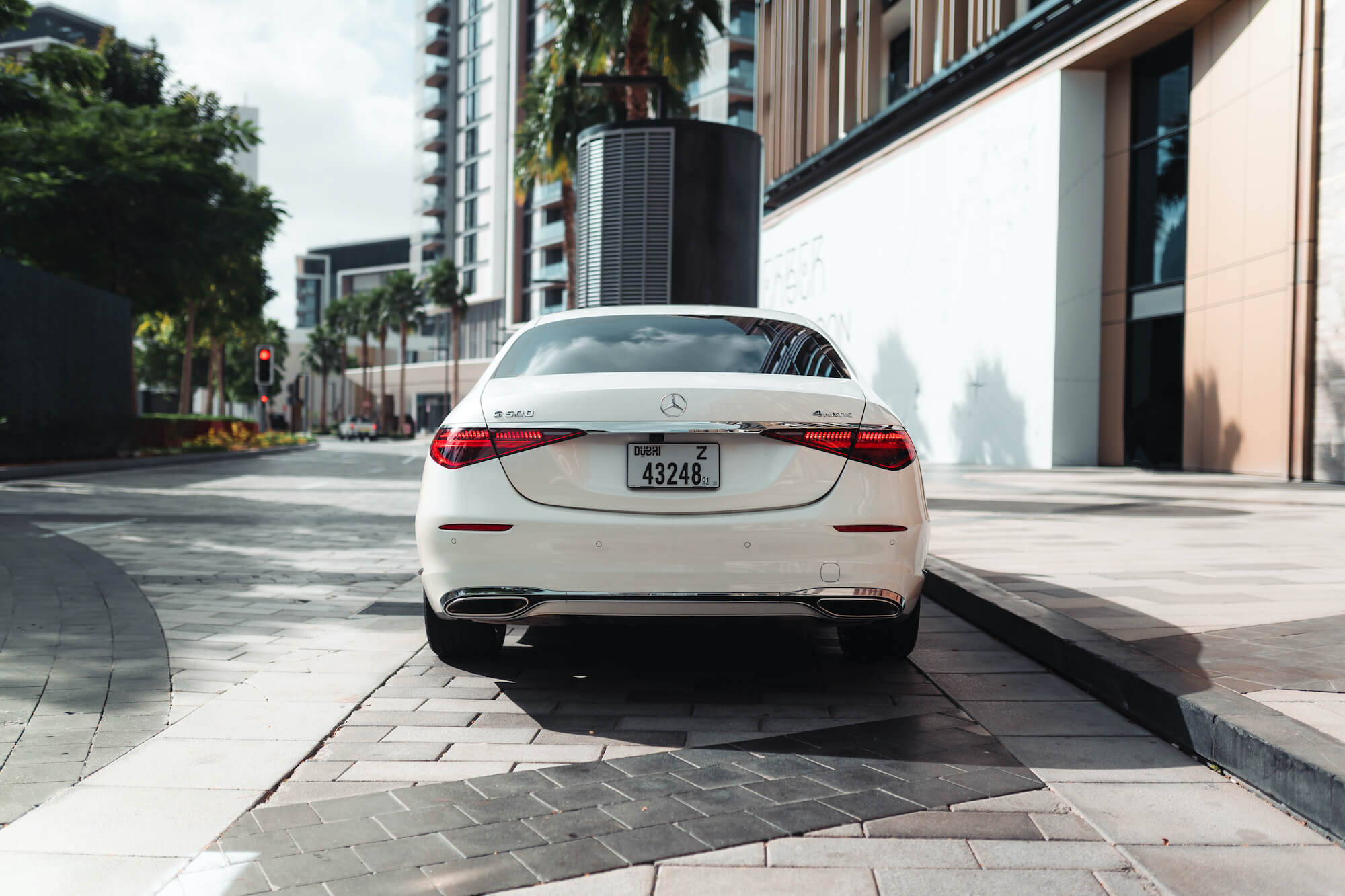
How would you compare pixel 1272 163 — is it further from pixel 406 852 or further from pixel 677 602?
pixel 406 852

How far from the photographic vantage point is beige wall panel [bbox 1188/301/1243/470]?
765 inches

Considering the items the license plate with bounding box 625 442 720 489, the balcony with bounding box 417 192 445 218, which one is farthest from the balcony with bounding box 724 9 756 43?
the license plate with bounding box 625 442 720 489

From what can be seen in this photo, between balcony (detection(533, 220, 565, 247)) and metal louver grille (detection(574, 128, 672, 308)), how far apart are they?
2498 inches

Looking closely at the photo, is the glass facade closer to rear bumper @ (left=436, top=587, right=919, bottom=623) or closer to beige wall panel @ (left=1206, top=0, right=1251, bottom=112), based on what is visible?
beige wall panel @ (left=1206, top=0, right=1251, bottom=112)

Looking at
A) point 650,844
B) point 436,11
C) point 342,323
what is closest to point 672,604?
point 650,844

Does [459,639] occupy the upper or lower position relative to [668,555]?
lower

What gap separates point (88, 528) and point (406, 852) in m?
8.96

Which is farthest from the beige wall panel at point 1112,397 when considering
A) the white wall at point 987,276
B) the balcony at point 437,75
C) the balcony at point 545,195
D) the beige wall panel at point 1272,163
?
the balcony at point 437,75

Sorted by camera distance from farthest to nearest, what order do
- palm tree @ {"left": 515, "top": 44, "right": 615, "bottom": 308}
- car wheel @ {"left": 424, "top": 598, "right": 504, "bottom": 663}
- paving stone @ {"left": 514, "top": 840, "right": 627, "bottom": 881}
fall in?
palm tree @ {"left": 515, "top": 44, "right": 615, "bottom": 308}, car wheel @ {"left": 424, "top": 598, "right": 504, "bottom": 663}, paving stone @ {"left": 514, "top": 840, "right": 627, "bottom": 881}

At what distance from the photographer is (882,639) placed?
4.92 meters

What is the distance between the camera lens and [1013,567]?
746 cm

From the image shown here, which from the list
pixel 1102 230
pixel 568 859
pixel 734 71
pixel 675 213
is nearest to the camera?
pixel 568 859

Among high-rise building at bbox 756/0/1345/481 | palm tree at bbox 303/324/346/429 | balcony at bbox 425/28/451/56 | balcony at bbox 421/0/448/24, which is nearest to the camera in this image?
high-rise building at bbox 756/0/1345/481

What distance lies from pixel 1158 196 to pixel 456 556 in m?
20.5
